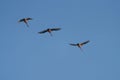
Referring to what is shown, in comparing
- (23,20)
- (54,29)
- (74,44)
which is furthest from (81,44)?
(23,20)

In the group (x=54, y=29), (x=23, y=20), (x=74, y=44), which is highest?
(x=23, y=20)

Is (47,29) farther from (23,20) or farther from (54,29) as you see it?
(23,20)

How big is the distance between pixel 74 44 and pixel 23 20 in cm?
2109

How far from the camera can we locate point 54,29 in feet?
387

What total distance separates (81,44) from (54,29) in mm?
10361

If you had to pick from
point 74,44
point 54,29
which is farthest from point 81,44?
point 54,29

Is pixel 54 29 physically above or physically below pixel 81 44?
above

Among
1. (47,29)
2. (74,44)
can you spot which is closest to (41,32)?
(47,29)

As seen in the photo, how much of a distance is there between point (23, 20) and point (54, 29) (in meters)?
12.3

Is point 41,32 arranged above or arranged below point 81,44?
above

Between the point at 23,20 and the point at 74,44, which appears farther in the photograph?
the point at 23,20

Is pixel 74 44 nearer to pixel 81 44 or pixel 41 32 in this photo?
pixel 81 44

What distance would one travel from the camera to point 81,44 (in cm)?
11562

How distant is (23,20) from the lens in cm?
12288
